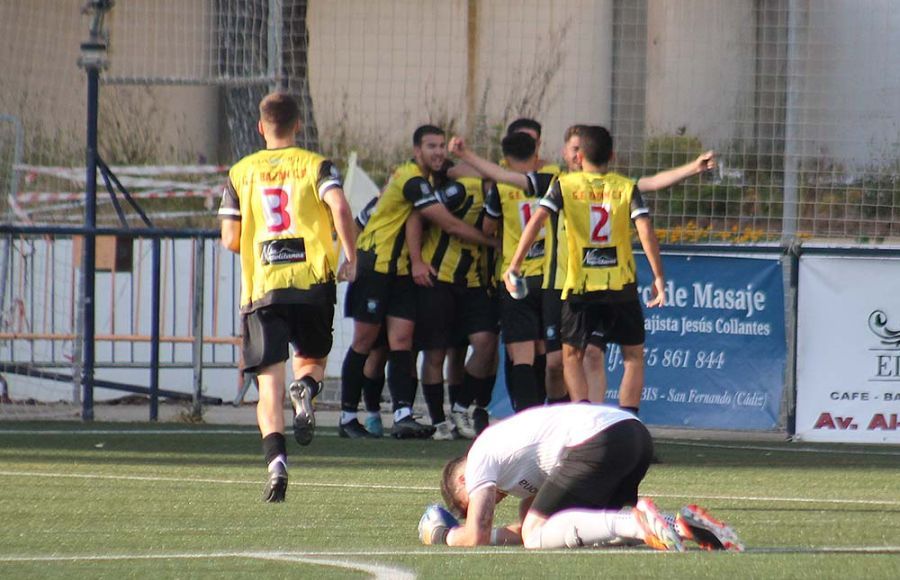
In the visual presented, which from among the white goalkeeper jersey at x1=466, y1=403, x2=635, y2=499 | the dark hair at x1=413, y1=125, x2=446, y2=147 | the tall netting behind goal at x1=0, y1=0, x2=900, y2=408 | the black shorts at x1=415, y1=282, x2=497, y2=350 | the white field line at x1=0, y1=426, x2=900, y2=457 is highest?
the tall netting behind goal at x1=0, y1=0, x2=900, y2=408

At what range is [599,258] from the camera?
10.4 meters

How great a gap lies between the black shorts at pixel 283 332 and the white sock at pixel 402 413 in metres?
3.81

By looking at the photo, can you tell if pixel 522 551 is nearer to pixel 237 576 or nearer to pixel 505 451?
pixel 505 451

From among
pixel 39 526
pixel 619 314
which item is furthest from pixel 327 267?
pixel 619 314

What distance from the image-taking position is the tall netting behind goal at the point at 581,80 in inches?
573

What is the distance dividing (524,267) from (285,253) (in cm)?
374

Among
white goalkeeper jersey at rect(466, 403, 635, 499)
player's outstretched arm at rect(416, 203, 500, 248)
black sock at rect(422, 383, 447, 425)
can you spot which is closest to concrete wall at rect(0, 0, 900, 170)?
player's outstretched arm at rect(416, 203, 500, 248)

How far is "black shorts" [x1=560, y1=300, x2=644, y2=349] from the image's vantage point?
1049cm

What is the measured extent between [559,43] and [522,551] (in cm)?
1001

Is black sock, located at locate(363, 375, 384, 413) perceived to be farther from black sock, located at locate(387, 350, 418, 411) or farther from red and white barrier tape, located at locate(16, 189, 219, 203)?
red and white barrier tape, located at locate(16, 189, 219, 203)

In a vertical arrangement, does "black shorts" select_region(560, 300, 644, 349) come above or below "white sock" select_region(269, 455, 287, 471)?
above

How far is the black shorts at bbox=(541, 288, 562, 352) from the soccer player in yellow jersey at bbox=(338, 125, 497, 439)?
89cm

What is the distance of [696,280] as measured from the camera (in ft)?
43.0

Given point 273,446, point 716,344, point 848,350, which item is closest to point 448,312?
point 716,344
